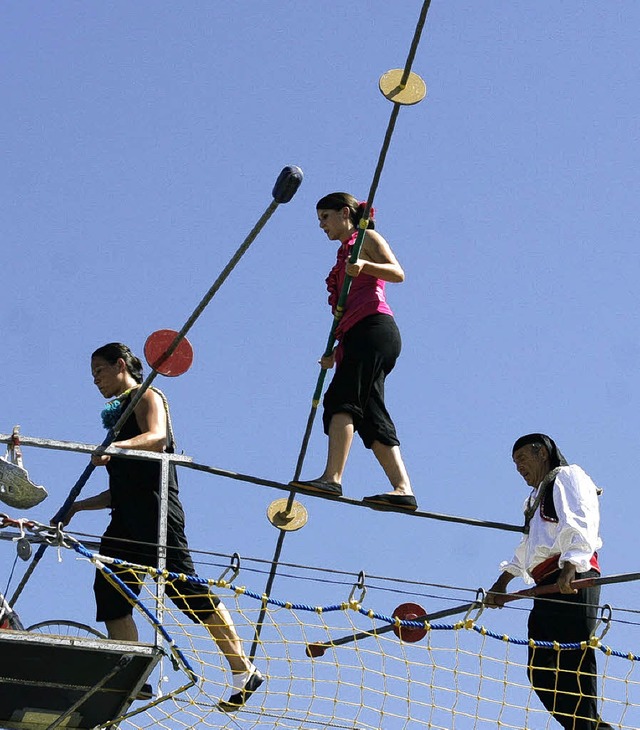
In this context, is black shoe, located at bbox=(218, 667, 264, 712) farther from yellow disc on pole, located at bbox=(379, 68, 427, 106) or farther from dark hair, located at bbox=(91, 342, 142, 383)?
yellow disc on pole, located at bbox=(379, 68, 427, 106)

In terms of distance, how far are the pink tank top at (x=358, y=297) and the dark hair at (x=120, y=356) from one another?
3.47ft

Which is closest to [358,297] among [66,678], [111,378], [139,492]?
[111,378]

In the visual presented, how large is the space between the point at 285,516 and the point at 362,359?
3.77ft

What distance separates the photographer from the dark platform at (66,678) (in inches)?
284

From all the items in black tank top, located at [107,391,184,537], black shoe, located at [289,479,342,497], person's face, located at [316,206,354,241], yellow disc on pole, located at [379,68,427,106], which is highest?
yellow disc on pole, located at [379,68,427,106]

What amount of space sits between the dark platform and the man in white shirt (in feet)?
6.33

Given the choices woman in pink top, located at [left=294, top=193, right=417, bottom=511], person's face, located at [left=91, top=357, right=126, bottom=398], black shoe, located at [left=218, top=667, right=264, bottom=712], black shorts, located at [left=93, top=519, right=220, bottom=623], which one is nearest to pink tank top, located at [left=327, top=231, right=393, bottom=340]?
woman in pink top, located at [left=294, top=193, right=417, bottom=511]

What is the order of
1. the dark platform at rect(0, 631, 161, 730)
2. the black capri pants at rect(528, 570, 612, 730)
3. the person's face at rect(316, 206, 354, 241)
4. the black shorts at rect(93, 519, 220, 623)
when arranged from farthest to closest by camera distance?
the person's face at rect(316, 206, 354, 241), the black capri pants at rect(528, 570, 612, 730), the black shorts at rect(93, 519, 220, 623), the dark platform at rect(0, 631, 161, 730)

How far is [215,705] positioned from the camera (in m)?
7.96

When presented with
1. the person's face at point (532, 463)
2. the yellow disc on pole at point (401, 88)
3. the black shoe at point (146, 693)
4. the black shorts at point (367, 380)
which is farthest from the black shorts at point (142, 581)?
the yellow disc on pole at point (401, 88)

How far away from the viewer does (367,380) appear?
8539 millimetres

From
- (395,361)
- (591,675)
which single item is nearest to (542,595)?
(591,675)

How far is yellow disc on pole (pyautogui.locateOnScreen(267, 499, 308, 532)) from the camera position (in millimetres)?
9133

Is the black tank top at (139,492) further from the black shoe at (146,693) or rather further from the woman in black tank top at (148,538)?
the black shoe at (146,693)
